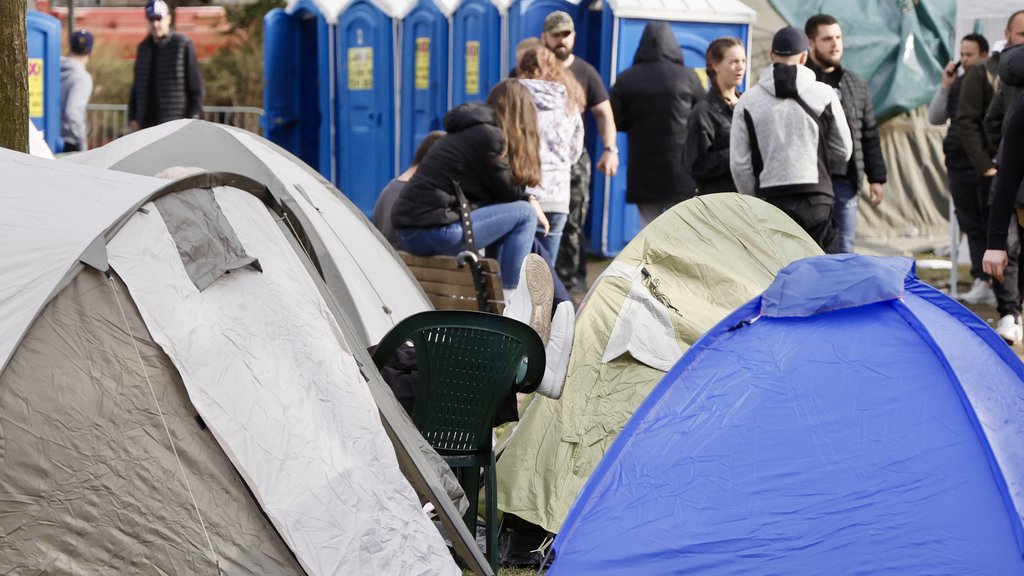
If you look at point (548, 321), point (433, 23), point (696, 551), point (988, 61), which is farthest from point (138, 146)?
point (433, 23)

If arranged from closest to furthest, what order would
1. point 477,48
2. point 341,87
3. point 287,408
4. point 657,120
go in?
point 287,408, point 657,120, point 477,48, point 341,87

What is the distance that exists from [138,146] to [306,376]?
2617mm

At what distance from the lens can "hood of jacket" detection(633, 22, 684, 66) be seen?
893 cm

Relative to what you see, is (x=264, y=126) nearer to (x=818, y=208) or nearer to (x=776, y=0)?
(x=776, y=0)

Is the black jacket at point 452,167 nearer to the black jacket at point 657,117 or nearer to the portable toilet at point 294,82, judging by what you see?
the black jacket at point 657,117

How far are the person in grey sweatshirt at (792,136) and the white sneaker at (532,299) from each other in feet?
6.28

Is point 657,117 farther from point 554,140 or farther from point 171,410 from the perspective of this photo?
point 171,410

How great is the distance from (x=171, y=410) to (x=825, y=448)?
1.78 m

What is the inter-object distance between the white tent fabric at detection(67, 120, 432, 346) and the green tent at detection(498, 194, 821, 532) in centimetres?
123

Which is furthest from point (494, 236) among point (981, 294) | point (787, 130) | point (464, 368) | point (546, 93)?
point (981, 294)

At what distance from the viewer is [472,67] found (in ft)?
39.9

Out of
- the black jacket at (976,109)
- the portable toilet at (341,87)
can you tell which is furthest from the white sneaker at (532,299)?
the portable toilet at (341,87)

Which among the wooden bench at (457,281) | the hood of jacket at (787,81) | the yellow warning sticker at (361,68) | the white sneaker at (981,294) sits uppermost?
the hood of jacket at (787,81)

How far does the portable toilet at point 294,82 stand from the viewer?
14102mm
